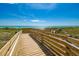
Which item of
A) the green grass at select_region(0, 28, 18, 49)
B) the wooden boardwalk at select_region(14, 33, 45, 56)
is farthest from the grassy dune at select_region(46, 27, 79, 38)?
the green grass at select_region(0, 28, 18, 49)

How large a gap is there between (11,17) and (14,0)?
10.0 inches

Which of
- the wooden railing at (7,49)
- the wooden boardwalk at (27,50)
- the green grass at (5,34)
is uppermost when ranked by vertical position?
the green grass at (5,34)

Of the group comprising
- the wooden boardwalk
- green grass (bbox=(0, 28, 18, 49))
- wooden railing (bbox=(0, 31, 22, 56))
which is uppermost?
green grass (bbox=(0, 28, 18, 49))

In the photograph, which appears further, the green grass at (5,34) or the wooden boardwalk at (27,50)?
the wooden boardwalk at (27,50)

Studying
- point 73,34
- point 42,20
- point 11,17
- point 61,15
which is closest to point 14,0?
point 11,17

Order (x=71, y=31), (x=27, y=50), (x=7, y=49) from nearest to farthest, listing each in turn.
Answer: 1. (x=7, y=49)
2. (x=71, y=31)
3. (x=27, y=50)

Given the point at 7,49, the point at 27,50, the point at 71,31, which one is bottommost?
the point at 27,50

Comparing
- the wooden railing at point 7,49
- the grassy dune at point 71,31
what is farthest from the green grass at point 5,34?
the grassy dune at point 71,31

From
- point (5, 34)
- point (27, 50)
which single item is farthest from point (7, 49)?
point (27, 50)

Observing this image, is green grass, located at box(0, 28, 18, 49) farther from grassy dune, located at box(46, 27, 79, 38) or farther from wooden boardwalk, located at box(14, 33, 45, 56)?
grassy dune, located at box(46, 27, 79, 38)

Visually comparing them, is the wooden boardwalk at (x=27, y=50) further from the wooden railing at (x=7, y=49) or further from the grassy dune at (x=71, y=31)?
the grassy dune at (x=71, y=31)

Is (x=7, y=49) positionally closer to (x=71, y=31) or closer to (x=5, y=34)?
(x=5, y=34)

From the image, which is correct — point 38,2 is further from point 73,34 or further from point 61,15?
point 73,34

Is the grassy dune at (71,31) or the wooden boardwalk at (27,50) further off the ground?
the grassy dune at (71,31)
